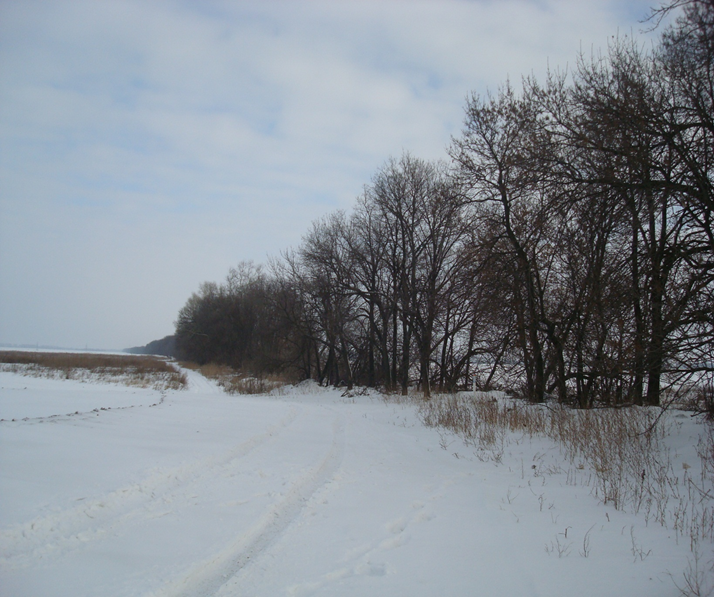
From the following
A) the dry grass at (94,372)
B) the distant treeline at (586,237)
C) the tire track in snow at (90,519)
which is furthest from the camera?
the dry grass at (94,372)

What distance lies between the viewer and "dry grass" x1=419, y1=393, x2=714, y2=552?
4898mm

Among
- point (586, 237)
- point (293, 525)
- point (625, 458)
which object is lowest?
point (293, 525)

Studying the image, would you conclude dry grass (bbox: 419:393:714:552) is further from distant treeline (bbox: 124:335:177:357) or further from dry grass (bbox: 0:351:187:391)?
distant treeline (bbox: 124:335:177:357)

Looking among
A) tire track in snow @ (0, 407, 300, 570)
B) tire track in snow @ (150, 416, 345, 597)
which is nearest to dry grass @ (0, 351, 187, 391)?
tire track in snow @ (0, 407, 300, 570)

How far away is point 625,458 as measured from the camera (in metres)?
6.95

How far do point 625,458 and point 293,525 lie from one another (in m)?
5.33

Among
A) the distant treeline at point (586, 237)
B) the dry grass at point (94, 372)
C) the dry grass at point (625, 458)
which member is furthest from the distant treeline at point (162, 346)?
the dry grass at point (625, 458)

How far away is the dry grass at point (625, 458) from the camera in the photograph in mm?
4898

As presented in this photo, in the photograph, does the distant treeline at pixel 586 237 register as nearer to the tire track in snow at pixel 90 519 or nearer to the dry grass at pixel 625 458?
the dry grass at pixel 625 458

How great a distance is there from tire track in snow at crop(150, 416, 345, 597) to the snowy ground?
0.6 inches

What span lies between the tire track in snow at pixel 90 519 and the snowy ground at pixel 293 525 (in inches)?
0.6

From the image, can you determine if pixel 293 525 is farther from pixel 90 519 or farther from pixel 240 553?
pixel 90 519

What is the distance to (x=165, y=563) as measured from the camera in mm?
3715

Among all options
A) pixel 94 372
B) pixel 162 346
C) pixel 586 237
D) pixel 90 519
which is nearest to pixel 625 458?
pixel 586 237
